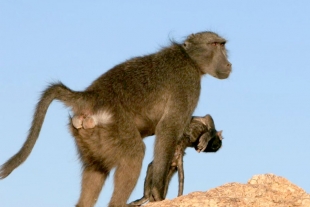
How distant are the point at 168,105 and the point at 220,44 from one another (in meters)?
1.65

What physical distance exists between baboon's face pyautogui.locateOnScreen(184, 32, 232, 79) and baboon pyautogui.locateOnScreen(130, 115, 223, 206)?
0.77 m

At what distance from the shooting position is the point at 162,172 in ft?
25.6

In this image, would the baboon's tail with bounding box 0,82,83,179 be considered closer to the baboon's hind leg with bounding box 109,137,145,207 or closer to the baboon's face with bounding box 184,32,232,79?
the baboon's hind leg with bounding box 109,137,145,207

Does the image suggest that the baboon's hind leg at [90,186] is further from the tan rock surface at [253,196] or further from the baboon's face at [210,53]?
the baboon's face at [210,53]

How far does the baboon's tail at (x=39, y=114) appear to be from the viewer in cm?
684

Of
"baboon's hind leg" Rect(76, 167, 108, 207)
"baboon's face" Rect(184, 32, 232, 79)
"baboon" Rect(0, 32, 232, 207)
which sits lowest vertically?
"baboon's hind leg" Rect(76, 167, 108, 207)

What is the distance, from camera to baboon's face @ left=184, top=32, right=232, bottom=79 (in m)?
8.98

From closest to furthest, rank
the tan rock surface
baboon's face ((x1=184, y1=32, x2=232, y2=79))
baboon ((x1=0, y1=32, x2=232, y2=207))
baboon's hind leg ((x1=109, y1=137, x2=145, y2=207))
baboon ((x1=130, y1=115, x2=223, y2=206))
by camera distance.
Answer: the tan rock surface
baboon's hind leg ((x1=109, y1=137, x2=145, y2=207))
baboon ((x1=0, y1=32, x2=232, y2=207))
baboon ((x1=130, y1=115, x2=223, y2=206))
baboon's face ((x1=184, y1=32, x2=232, y2=79))

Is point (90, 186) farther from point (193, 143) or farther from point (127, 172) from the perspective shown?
point (193, 143)

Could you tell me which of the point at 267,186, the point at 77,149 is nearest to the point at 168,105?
the point at 77,149

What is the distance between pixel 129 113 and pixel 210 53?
2037mm

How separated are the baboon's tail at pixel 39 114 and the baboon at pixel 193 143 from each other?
161 centimetres

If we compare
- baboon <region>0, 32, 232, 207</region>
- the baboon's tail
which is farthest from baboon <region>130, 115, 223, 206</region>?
the baboon's tail

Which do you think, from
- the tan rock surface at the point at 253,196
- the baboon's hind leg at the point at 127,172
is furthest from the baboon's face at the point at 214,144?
the tan rock surface at the point at 253,196
